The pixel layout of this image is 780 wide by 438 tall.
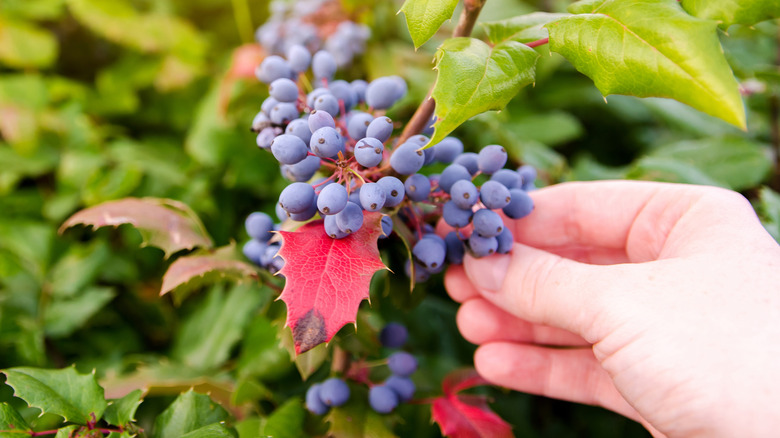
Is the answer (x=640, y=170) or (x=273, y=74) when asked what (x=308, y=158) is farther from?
(x=640, y=170)

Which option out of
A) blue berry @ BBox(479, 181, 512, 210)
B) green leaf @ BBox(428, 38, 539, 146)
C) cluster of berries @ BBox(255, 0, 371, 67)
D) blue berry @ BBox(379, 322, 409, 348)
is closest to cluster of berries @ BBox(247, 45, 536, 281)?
blue berry @ BBox(479, 181, 512, 210)

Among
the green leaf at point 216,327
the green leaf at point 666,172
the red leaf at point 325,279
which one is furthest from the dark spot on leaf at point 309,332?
the green leaf at point 666,172

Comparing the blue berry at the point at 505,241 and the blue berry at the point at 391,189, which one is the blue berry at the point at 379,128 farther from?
the blue berry at the point at 505,241

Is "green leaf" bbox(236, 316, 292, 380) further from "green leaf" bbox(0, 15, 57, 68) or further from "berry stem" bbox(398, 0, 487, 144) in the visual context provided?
"green leaf" bbox(0, 15, 57, 68)

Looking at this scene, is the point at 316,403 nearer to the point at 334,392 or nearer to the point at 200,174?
the point at 334,392

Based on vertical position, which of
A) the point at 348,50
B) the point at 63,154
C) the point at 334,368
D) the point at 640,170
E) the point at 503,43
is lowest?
the point at 334,368

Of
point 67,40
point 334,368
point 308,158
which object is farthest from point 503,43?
point 67,40
